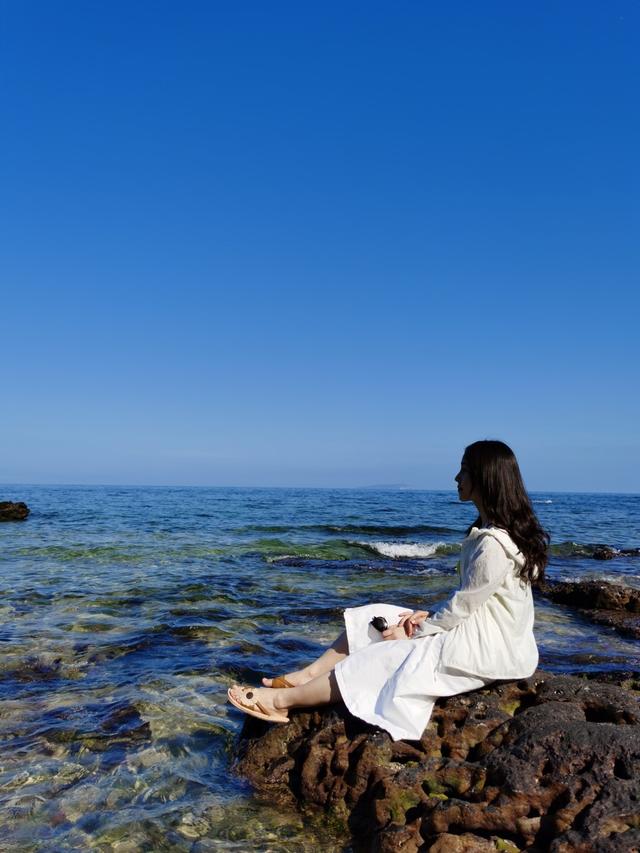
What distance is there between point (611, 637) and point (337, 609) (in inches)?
172

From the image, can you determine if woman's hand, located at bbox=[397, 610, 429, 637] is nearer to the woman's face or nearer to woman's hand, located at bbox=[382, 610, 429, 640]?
woman's hand, located at bbox=[382, 610, 429, 640]

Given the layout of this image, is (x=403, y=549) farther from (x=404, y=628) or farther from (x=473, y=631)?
(x=473, y=631)

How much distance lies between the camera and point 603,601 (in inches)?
490

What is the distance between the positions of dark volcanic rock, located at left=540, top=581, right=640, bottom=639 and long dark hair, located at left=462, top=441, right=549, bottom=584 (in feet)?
24.0

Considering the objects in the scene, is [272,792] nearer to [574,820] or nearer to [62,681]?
[574,820]

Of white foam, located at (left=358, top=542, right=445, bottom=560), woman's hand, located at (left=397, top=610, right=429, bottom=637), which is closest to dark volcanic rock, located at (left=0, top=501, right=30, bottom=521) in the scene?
white foam, located at (left=358, top=542, right=445, bottom=560)

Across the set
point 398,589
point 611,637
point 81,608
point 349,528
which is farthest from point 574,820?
point 349,528

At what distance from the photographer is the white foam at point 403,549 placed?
70.2 feet

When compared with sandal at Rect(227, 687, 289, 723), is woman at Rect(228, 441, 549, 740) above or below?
above

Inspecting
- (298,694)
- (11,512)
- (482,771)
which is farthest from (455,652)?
(11,512)

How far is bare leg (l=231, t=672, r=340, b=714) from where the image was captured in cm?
500

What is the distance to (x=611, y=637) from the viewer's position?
1037cm

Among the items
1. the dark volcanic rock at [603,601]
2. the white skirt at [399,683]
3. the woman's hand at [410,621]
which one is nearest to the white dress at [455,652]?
the white skirt at [399,683]

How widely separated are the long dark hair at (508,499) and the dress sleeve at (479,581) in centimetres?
17
